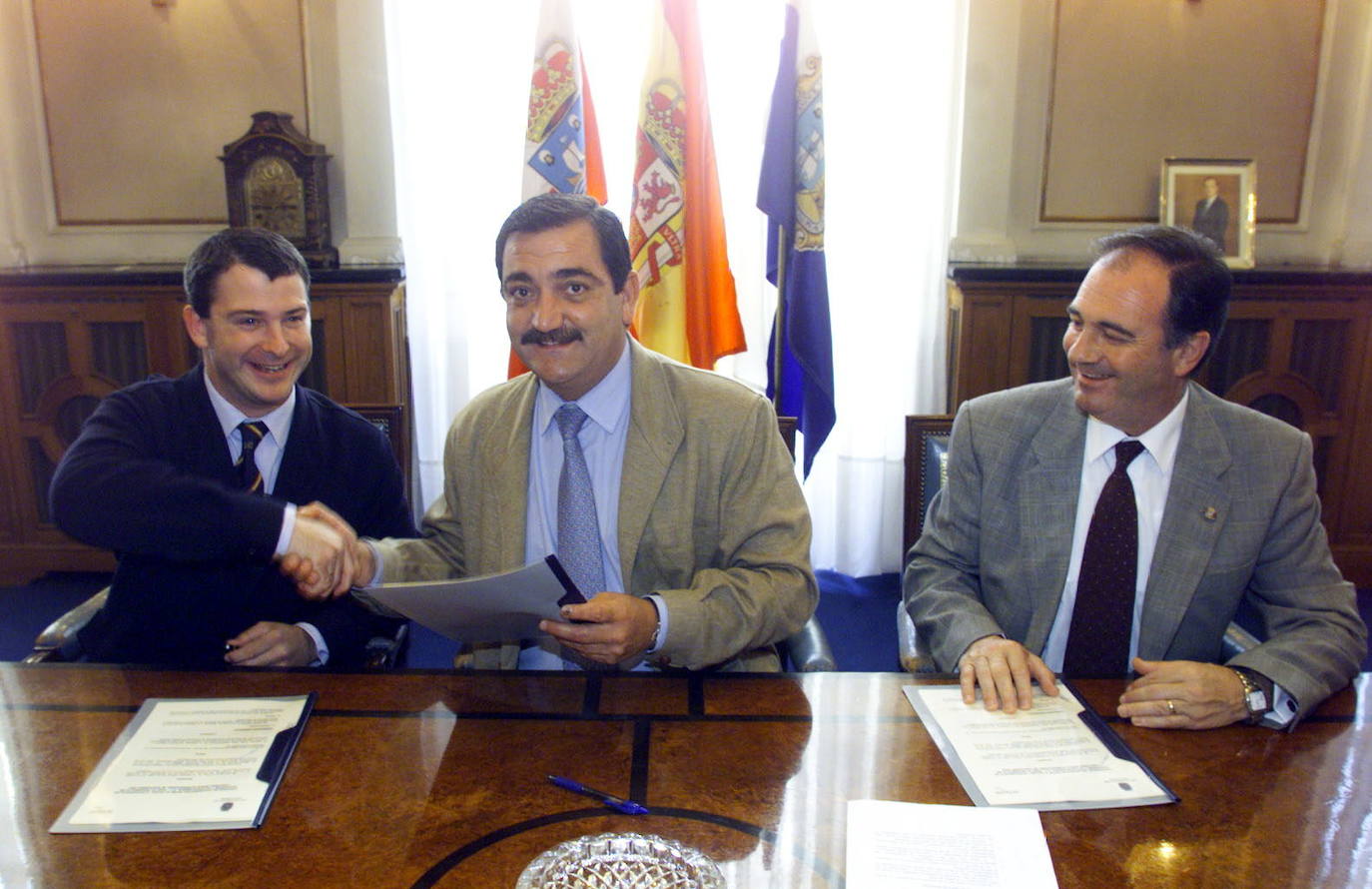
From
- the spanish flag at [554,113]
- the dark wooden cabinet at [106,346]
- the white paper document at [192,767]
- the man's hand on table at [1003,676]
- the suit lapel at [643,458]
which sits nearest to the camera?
the white paper document at [192,767]

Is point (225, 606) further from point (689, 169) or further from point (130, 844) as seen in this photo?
point (689, 169)

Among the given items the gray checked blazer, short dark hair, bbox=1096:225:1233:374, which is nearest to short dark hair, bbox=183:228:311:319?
the gray checked blazer

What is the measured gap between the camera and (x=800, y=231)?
12.0 ft

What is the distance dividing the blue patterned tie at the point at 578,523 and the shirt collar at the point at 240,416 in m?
0.59

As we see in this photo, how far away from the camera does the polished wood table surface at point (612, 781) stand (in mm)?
1116

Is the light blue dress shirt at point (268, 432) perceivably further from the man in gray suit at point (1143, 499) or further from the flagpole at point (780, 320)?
the flagpole at point (780, 320)

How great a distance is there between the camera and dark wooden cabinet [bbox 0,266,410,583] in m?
3.85

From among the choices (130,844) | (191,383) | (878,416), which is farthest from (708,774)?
(878,416)

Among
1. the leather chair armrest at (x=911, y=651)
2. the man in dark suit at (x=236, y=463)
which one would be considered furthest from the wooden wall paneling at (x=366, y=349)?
the leather chair armrest at (x=911, y=651)

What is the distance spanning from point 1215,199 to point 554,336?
3088 millimetres

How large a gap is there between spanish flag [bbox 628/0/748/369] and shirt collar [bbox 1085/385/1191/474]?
2001 mm

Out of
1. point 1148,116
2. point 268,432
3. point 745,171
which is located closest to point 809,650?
point 268,432

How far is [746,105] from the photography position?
3932 millimetres

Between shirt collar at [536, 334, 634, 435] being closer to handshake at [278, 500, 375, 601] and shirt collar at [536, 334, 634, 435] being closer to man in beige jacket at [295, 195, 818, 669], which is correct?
man in beige jacket at [295, 195, 818, 669]
